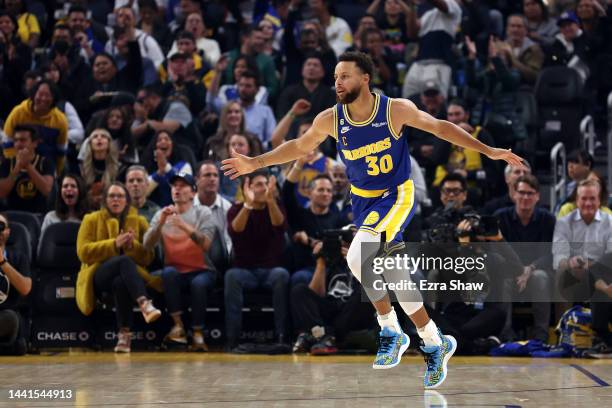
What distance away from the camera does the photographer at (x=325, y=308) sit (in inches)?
433

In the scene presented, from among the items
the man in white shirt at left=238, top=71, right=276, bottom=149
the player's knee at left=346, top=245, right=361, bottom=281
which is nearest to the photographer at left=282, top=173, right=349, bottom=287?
the man in white shirt at left=238, top=71, right=276, bottom=149

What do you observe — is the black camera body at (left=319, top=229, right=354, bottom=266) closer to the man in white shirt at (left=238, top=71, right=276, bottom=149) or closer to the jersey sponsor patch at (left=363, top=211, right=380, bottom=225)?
the jersey sponsor patch at (left=363, top=211, right=380, bottom=225)

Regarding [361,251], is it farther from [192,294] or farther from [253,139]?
[253,139]

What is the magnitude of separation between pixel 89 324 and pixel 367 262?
173 inches

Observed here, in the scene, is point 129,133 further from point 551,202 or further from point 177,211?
point 551,202

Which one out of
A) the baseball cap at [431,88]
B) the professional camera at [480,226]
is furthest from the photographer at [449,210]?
the baseball cap at [431,88]

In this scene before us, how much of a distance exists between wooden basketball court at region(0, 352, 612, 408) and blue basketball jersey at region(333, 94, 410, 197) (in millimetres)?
1541

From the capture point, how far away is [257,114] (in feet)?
45.5

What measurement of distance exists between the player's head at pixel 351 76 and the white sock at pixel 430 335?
1.78 m

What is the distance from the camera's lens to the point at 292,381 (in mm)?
8602

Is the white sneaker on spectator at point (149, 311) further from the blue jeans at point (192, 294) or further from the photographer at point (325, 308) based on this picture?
the photographer at point (325, 308)

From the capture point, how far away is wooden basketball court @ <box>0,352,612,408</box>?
7402mm

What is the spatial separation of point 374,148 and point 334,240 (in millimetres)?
2926

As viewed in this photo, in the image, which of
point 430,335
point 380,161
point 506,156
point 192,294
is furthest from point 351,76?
point 192,294
